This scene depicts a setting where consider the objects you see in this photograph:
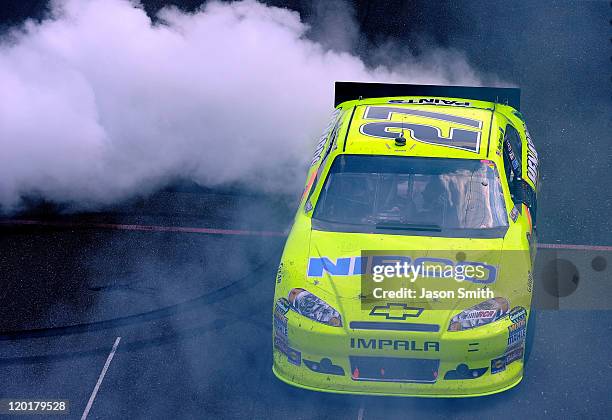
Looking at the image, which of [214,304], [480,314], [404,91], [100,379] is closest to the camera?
[480,314]

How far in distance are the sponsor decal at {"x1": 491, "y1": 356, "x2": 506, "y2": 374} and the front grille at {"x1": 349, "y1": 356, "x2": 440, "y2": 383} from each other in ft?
1.23

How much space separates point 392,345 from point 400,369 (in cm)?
17

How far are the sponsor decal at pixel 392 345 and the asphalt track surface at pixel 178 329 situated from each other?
61cm

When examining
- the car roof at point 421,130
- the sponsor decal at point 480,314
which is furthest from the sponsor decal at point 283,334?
the car roof at point 421,130

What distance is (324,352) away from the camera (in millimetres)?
6328

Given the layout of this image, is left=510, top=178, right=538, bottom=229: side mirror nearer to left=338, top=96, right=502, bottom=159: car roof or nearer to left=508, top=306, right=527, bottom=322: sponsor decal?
left=338, top=96, right=502, bottom=159: car roof

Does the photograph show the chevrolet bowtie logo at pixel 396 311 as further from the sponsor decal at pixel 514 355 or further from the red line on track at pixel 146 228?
the red line on track at pixel 146 228

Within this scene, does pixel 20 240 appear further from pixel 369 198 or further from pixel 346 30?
pixel 346 30

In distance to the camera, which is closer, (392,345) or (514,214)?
(392,345)

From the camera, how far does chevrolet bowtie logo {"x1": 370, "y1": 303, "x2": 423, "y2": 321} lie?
249 inches

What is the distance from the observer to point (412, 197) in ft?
24.0

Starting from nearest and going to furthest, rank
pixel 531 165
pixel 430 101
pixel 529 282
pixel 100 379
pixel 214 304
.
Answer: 1. pixel 529 282
2. pixel 100 379
3. pixel 214 304
4. pixel 531 165
5. pixel 430 101

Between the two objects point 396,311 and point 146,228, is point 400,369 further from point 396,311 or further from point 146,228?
point 146,228

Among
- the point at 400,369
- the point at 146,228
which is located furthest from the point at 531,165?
the point at 146,228
